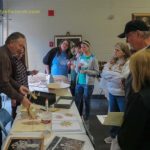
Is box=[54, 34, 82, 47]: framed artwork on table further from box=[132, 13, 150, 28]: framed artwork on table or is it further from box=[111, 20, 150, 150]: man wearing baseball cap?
box=[111, 20, 150, 150]: man wearing baseball cap

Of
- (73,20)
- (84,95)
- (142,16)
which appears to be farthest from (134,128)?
(142,16)

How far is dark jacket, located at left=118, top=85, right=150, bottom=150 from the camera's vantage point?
44.6 inches

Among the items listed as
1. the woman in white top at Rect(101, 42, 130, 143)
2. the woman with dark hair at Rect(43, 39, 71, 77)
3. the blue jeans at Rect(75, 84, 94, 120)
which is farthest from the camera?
the woman with dark hair at Rect(43, 39, 71, 77)

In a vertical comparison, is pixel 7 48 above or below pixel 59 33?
below

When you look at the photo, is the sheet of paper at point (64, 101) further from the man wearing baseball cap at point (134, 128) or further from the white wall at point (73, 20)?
the white wall at point (73, 20)

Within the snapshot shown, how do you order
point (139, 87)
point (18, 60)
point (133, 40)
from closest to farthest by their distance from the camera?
point (139, 87), point (133, 40), point (18, 60)

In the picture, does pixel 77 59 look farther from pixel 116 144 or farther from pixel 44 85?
pixel 116 144

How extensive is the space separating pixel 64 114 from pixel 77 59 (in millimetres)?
1846

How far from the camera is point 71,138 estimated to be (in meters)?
1.82

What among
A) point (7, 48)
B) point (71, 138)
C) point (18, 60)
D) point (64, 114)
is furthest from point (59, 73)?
point (71, 138)

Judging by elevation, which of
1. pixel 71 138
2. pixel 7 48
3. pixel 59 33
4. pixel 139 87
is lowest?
pixel 71 138

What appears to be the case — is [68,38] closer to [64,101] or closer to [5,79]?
[64,101]

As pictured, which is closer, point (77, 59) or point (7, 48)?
point (7, 48)

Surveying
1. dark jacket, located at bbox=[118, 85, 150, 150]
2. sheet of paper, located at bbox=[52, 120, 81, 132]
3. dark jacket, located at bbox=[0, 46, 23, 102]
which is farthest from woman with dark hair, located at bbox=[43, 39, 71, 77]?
dark jacket, located at bbox=[118, 85, 150, 150]
